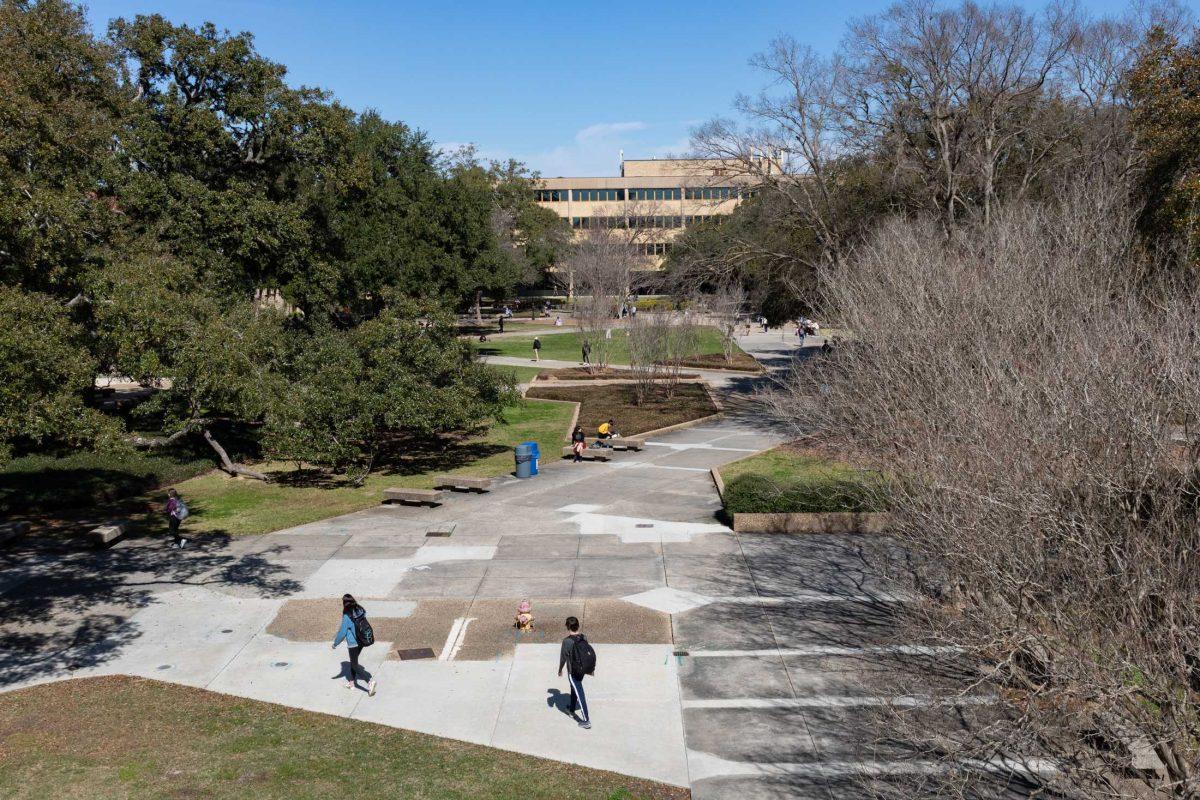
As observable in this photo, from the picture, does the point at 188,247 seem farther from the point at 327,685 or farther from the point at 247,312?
the point at 327,685

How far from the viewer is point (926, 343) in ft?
59.8

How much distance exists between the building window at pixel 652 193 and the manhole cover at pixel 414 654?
98780mm

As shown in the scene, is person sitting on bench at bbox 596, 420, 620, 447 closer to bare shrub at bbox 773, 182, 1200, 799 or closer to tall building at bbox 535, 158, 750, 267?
bare shrub at bbox 773, 182, 1200, 799

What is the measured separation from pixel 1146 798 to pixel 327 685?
9967 millimetres

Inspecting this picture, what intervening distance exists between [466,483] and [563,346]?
38490 millimetres

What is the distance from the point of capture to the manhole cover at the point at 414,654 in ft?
45.2

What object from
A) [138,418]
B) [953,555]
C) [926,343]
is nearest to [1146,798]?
[953,555]

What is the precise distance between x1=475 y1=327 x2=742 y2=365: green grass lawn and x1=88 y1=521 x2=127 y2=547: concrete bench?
33.9m

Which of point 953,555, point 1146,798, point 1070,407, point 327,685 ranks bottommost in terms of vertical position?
point 327,685

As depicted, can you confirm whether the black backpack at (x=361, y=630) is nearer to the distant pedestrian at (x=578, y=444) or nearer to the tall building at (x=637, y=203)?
the distant pedestrian at (x=578, y=444)

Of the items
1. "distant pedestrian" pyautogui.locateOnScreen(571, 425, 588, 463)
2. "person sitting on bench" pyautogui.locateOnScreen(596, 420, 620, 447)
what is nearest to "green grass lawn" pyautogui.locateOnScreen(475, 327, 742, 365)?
"person sitting on bench" pyautogui.locateOnScreen(596, 420, 620, 447)

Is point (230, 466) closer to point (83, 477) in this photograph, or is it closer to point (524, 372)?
point (83, 477)

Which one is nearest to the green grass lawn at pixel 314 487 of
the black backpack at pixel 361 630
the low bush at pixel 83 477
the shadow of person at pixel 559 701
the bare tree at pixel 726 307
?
the low bush at pixel 83 477

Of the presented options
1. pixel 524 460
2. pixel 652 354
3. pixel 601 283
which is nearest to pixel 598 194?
pixel 601 283
